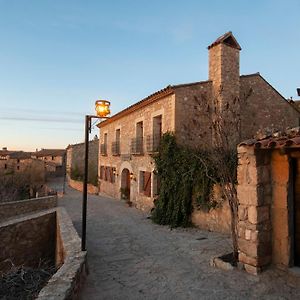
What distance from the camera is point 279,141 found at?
424 centimetres

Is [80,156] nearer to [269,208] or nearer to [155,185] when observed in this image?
[155,185]

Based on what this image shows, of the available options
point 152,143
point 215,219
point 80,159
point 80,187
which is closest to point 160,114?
point 152,143

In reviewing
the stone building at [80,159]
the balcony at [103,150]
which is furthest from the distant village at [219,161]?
the stone building at [80,159]

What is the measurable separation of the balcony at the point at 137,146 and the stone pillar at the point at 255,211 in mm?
8068

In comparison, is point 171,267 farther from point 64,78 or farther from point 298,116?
point 64,78

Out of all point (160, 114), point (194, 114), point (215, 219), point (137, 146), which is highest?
point (160, 114)

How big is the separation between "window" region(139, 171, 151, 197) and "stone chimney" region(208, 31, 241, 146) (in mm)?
3943

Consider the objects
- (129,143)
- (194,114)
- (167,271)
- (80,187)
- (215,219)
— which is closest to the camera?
(167,271)

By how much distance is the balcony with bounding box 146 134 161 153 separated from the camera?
11438 millimetres

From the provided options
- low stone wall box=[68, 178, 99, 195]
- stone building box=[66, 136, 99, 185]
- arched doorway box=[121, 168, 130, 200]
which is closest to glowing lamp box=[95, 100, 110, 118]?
arched doorway box=[121, 168, 130, 200]

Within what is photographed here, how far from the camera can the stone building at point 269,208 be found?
15.6 ft

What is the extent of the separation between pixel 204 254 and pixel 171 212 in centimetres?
357

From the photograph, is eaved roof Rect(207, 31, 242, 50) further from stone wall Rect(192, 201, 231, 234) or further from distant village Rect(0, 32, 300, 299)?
stone wall Rect(192, 201, 231, 234)

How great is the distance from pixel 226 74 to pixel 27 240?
9.66m
